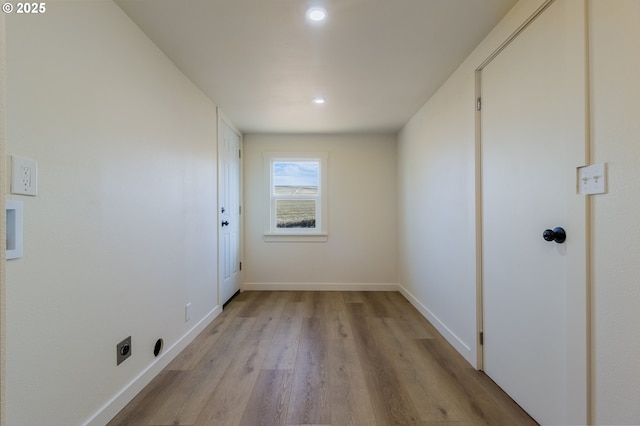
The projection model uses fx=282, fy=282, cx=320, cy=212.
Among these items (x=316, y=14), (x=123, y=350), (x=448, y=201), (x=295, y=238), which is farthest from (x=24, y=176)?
(x=295, y=238)

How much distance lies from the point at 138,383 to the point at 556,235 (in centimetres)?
242

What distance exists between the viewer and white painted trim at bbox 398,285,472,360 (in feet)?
6.97

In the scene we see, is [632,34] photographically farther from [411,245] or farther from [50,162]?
[411,245]

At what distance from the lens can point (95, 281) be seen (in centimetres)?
139

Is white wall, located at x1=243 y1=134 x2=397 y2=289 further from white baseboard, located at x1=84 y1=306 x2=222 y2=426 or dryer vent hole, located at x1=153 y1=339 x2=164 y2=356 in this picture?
dryer vent hole, located at x1=153 y1=339 x2=164 y2=356

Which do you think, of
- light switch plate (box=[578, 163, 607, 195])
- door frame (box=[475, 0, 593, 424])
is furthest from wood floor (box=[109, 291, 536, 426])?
light switch plate (box=[578, 163, 607, 195])

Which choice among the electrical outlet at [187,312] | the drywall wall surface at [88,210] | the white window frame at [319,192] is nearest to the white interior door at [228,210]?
the white window frame at [319,192]

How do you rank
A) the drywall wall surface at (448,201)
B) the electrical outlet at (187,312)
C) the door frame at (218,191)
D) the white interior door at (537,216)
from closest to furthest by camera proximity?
the white interior door at (537,216) < the drywall wall surface at (448,201) < the electrical outlet at (187,312) < the door frame at (218,191)

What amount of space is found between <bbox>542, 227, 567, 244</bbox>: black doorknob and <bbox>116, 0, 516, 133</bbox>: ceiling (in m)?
1.25

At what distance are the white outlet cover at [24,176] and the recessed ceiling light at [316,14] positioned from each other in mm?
1507

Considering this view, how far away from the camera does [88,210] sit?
4.47 ft

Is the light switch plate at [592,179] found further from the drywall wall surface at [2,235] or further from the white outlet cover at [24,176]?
the white outlet cover at [24,176]

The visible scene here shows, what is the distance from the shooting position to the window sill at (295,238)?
405cm

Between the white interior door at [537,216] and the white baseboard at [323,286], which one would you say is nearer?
the white interior door at [537,216]
